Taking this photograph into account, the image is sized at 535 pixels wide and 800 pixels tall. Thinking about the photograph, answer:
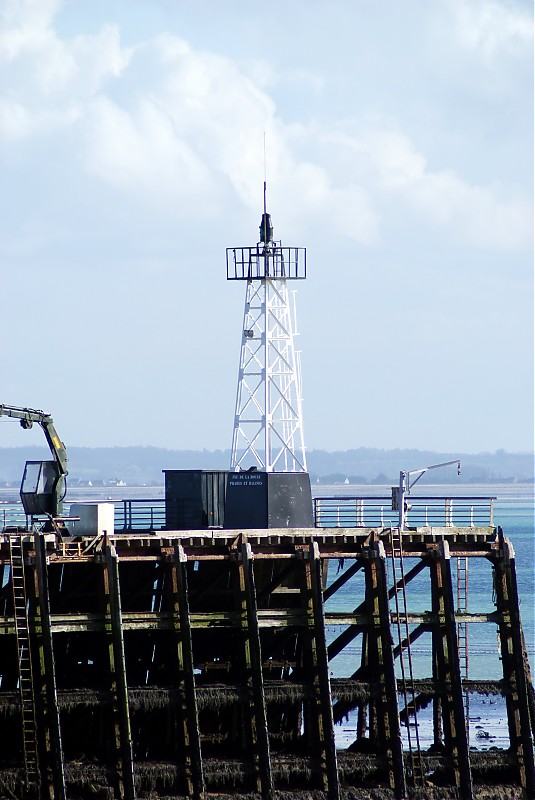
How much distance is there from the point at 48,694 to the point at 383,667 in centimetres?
863

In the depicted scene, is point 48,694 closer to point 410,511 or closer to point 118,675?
point 118,675

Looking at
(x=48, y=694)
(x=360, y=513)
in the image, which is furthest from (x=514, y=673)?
(x=48, y=694)

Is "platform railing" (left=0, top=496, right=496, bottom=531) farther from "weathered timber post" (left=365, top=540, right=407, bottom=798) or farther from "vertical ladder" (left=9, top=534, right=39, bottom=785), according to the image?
"vertical ladder" (left=9, top=534, right=39, bottom=785)

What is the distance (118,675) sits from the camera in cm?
3744

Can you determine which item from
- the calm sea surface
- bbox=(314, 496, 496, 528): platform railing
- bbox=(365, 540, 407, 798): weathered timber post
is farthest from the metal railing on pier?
bbox=(365, 540, 407, 798): weathered timber post

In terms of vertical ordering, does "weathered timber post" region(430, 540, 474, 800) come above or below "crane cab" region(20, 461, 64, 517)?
below

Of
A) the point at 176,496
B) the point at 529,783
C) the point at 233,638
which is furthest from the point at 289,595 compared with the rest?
the point at 529,783

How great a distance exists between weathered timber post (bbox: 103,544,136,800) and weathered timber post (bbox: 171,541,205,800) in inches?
56.9

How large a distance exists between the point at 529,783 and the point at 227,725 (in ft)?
26.7

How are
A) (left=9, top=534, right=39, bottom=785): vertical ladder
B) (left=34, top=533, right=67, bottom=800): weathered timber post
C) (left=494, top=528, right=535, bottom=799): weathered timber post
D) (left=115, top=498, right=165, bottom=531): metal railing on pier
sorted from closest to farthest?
(left=34, top=533, right=67, bottom=800): weathered timber post → (left=9, top=534, right=39, bottom=785): vertical ladder → (left=494, top=528, right=535, bottom=799): weathered timber post → (left=115, top=498, right=165, bottom=531): metal railing on pier

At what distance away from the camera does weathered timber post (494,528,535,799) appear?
39.9 m

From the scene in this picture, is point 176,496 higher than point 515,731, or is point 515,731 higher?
point 176,496

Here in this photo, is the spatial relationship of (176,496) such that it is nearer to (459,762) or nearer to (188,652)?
(188,652)

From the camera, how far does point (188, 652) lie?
38.0 meters
